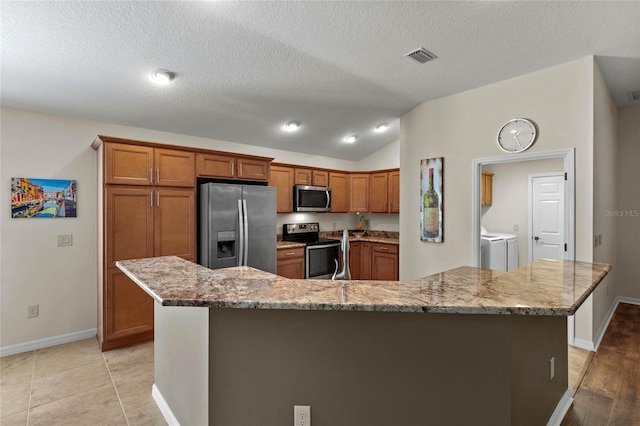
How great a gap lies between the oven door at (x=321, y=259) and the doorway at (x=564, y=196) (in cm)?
216

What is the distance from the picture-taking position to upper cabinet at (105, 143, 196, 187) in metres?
3.21

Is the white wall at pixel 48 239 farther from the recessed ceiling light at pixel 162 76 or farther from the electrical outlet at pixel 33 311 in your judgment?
the recessed ceiling light at pixel 162 76

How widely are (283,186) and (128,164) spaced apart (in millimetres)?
2251

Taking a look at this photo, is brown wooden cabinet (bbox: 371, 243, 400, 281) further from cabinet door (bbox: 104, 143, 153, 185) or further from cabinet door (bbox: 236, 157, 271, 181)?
cabinet door (bbox: 104, 143, 153, 185)

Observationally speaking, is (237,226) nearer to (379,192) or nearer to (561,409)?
(379,192)

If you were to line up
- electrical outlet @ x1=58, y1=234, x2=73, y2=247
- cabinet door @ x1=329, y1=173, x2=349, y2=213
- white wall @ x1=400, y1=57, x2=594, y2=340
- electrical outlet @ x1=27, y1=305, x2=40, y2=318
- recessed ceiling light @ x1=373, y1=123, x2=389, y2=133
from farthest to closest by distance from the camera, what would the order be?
cabinet door @ x1=329, y1=173, x2=349, y2=213
recessed ceiling light @ x1=373, y1=123, x2=389, y2=133
electrical outlet @ x1=58, y1=234, x2=73, y2=247
electrical outlet @ x1=27, y1=305, x2=40, y2=318
white wall @ x1=400, y1=57, x2=594, y2=340

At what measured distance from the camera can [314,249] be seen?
5113mm

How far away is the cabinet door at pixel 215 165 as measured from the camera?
3738mm

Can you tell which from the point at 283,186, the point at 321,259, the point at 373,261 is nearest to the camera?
the point at 283,186

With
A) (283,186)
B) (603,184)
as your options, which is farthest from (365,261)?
(603,184)

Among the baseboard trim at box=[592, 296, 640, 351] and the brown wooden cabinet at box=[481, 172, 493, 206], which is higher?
the brown wooden cabinet at box=[481, 172, 493, 206]

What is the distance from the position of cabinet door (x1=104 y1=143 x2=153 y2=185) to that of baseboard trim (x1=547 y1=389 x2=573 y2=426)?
3.81 m

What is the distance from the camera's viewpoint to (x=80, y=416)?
221cm

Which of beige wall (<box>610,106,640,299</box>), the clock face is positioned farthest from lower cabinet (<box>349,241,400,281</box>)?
beige wall (<box>610,106,640,299</box>)
